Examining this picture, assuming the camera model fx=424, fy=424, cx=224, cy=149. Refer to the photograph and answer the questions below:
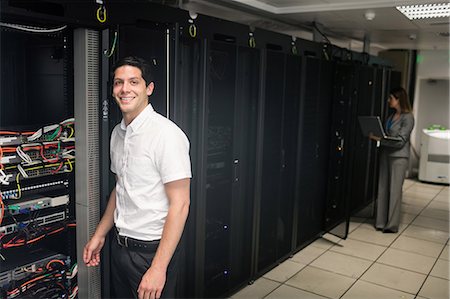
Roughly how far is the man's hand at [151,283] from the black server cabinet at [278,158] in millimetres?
1632

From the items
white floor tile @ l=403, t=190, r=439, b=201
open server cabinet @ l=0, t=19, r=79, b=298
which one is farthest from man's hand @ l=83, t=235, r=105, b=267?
white floor tile @ l=403, t=190, r=439, b=201

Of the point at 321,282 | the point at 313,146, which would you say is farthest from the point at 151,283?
the point at 313,146

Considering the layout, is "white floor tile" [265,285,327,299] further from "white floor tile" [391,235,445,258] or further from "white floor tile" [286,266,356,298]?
"white floor tile" [391,235,445,258]

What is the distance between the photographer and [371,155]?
18.3 feet

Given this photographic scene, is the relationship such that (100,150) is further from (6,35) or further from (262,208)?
(262,208)

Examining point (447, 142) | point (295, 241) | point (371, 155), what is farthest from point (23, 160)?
point (447, 142)

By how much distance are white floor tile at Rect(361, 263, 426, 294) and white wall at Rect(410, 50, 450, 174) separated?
4517 millimetres

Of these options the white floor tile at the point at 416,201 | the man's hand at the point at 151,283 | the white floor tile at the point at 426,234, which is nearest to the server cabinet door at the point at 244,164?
the man's hand at the point at 151,283

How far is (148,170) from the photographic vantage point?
1.71 m

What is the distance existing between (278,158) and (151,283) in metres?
1.93

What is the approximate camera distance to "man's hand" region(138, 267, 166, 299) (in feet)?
5.31

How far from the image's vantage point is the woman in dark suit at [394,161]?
171 inches

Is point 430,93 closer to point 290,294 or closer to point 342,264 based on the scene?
point 342,264

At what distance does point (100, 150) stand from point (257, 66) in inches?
53.7
